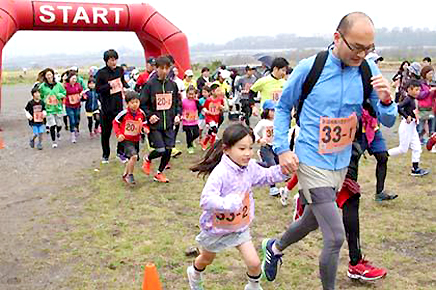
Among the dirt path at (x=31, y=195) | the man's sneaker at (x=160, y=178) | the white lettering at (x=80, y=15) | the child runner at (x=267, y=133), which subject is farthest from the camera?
the white lettering at (x=80, y=15)

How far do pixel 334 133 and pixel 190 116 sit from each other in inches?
261

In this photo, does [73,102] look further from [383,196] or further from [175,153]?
[383,196]

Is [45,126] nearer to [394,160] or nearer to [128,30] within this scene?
[128,30]

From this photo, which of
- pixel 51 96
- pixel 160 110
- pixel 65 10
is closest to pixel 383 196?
pixel 160 110

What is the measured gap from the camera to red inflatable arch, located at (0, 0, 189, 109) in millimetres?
13531

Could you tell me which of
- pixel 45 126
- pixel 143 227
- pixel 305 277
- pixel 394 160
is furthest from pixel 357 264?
pixel 45 126

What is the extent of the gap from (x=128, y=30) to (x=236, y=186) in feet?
41.2

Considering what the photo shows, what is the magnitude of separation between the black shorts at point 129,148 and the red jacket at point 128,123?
6 cm

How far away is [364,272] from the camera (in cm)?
405

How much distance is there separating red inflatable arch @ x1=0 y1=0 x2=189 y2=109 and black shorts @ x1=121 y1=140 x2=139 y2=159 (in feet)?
24.0

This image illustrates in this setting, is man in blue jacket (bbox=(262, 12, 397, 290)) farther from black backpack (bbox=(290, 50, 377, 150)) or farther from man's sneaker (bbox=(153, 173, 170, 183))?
man's sneaker (bbox=(153, 173, 170, 183))

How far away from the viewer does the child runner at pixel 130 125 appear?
24.2 ft

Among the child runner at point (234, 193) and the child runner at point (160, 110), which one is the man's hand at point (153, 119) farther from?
the child runner at point (234, 193)

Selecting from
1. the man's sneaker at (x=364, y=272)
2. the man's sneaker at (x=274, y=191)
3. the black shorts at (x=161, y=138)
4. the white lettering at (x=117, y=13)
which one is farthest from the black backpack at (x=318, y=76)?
the white lettering at (x=117, y=13)
